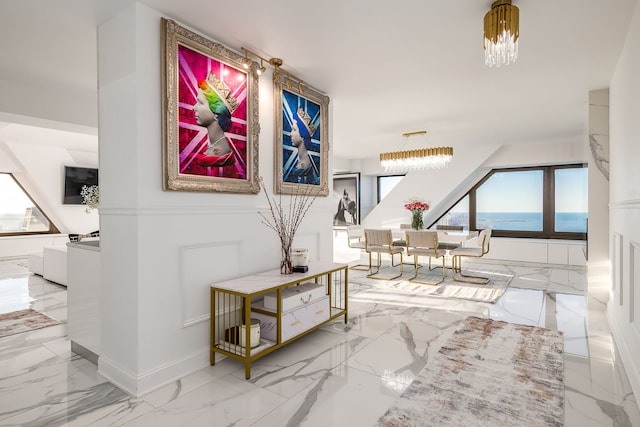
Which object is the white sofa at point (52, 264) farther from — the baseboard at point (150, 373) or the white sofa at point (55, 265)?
the baseboard at point (150, 373)

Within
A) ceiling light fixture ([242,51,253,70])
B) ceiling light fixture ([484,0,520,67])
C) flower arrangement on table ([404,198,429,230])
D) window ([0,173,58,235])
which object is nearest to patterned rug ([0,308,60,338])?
ceiling light fixture ([242,51,253,70])

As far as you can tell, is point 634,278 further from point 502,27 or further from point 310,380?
point 310,380

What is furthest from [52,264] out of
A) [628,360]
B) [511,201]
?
[511,201]

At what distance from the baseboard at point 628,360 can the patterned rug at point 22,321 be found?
15.4 ft

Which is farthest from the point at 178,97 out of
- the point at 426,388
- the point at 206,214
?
the point at 426,388

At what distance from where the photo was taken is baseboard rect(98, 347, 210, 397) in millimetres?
2170

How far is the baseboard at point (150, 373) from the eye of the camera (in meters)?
2.17

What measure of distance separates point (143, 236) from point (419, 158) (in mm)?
4602

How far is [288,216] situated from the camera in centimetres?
337

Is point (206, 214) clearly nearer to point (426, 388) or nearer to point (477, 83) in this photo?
point (426, 388)

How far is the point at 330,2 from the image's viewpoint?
2.19 m

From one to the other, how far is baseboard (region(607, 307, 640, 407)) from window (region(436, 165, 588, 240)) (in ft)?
14.5

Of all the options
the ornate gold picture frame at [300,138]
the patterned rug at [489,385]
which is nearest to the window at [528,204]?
the patterned rug at [489,385]

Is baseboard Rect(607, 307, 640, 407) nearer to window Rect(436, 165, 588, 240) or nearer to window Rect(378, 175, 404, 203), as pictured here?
window Rect(436, 165, 588, 240)
